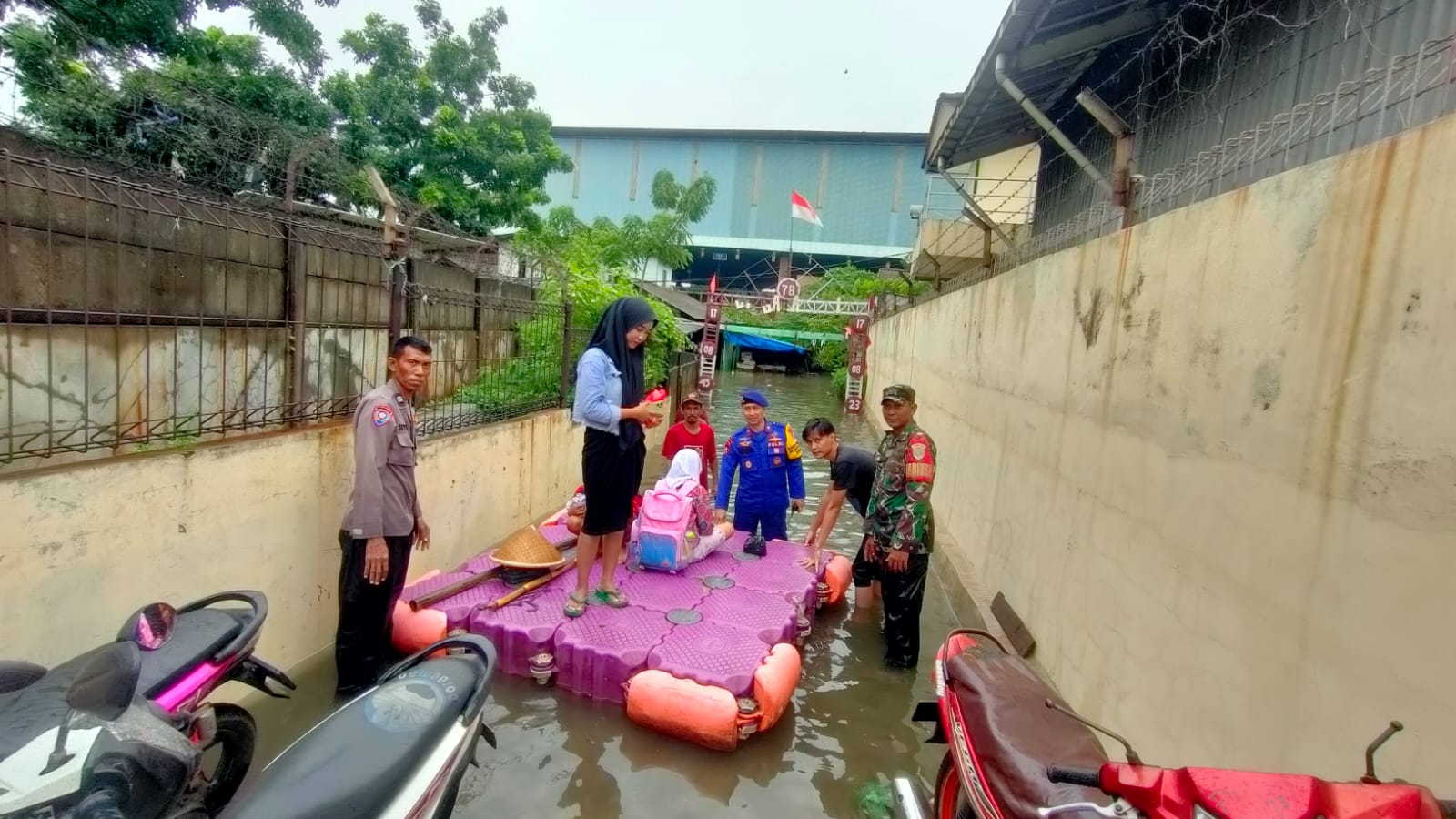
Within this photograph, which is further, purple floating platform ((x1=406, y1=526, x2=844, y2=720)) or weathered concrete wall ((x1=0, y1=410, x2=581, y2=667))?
purple floating platform ((x1=406, y1=526, x2=844, y2=720))

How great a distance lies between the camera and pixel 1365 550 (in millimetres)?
1769

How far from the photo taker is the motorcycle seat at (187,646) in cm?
209

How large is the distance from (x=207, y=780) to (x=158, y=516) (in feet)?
3.82

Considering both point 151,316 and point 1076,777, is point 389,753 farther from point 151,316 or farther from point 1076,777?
point 151,316

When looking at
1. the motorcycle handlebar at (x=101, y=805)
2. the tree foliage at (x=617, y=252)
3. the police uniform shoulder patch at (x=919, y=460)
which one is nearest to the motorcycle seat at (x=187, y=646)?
the motorcycle handlebar at (x=101, y=805)

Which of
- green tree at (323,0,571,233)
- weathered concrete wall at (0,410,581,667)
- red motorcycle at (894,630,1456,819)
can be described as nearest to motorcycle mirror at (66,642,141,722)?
weathered concrete wall at (0,410,581,667)

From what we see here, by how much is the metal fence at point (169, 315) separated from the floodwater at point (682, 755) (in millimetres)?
1572

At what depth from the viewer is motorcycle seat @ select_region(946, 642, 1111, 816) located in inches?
73.7

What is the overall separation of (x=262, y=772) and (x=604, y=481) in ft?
7.19

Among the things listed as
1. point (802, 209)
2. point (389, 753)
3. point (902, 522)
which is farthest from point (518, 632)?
point (802, 209)

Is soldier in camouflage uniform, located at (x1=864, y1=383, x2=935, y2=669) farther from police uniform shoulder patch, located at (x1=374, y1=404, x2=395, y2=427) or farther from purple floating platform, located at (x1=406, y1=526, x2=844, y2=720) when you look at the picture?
police uniform shoulder patch, located at (x1=374, y1=404, x2=395, y2=427)

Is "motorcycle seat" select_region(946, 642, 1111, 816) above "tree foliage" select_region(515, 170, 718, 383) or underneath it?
underneath

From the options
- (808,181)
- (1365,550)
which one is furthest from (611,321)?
(808,181)

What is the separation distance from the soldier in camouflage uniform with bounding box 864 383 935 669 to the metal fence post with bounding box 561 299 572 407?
4.06 m
